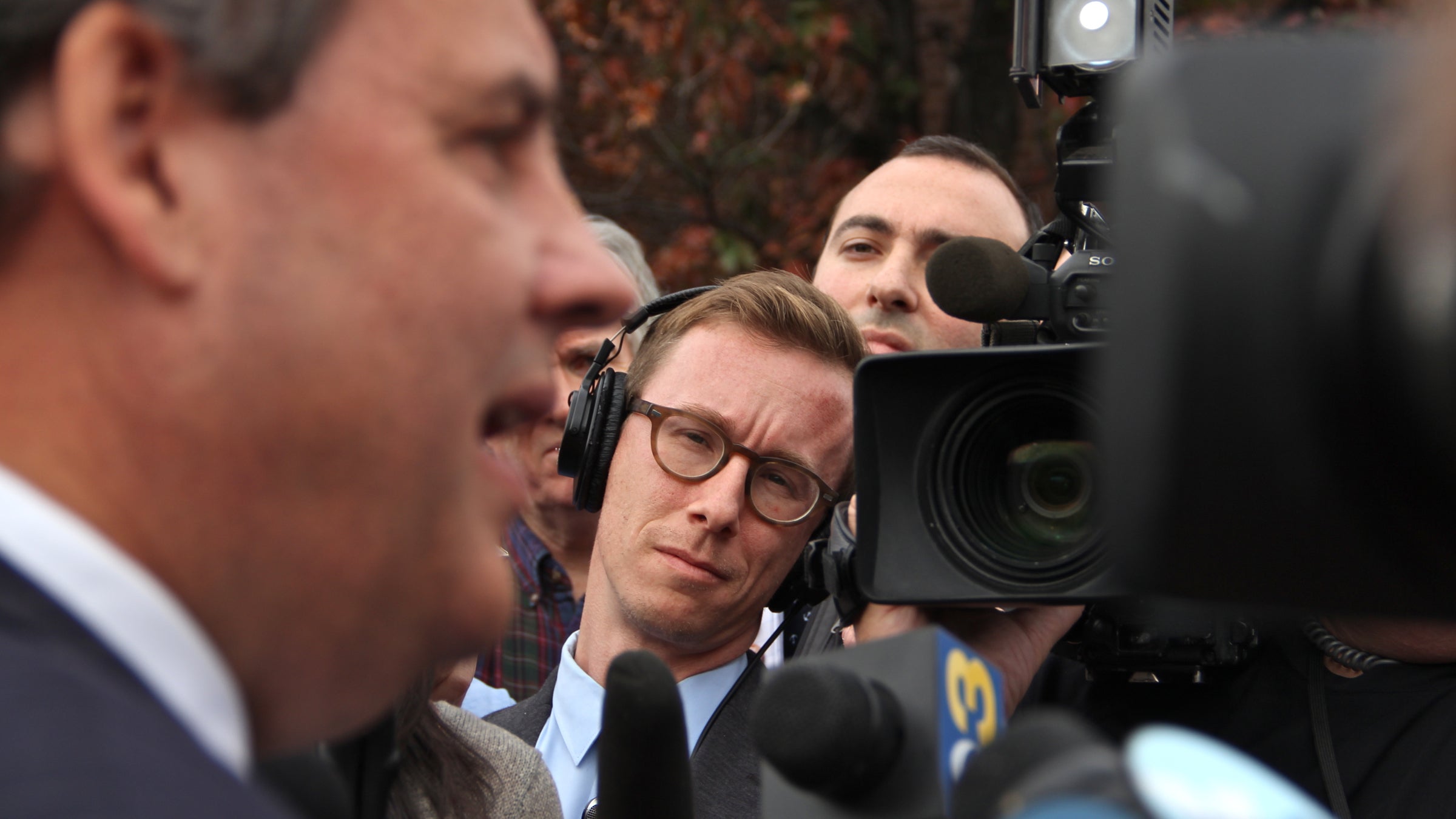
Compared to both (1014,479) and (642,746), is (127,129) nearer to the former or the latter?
(642,746)

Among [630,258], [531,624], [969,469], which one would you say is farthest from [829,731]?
[630,258]

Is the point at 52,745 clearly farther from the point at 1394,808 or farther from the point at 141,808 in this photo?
the point at 1394,808

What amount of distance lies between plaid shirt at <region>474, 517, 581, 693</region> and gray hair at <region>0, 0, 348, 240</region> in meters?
2.41

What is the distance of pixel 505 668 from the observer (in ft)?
10.4

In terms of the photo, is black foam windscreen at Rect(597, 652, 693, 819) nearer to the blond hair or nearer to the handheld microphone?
the handheld microphone

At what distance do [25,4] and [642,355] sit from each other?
176 centimetres

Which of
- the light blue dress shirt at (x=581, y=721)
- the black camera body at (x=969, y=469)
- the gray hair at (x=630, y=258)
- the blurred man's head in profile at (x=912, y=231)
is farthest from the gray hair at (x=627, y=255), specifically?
the black camera body at (x=969, y=469)

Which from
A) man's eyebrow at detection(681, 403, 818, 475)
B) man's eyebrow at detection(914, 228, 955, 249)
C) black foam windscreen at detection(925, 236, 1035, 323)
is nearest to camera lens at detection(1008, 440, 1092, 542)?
black foam windscreen at detection(925, 236, 1035, 323)

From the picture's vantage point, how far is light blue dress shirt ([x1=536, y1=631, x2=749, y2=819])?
2156mm

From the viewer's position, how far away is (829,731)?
100 centimetres

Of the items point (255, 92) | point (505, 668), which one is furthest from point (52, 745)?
point (505, 668)

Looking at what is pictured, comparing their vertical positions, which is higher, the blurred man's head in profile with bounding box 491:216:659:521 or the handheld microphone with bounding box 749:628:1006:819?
the handheld microphone with bounding box 749:628:1006:819

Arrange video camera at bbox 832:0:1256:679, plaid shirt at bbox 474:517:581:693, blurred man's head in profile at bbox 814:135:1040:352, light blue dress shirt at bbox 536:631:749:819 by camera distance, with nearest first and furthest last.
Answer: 1. video camera at bbox 832:0:1256:679
2. light blue dress shirt at bbox 536:631:749:819
3. blurred man's head in profile at bbox 814:135:1040:352
4. plaid shirt at bbox 474:517:581:693

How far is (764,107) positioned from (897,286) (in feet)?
12.3
